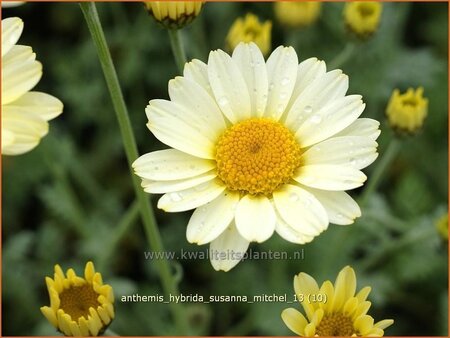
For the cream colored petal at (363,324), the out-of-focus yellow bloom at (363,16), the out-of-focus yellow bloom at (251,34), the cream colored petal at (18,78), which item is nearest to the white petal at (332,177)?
the cream colored petal at (363,324)

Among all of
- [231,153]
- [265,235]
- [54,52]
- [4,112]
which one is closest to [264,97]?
[231,153]

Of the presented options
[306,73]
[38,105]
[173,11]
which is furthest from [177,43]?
[38,105]

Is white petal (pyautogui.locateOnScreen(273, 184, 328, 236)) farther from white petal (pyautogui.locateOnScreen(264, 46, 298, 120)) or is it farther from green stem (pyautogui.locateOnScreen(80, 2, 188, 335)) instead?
green stem (pyautogui.locateOnScreen(80, 2, 188, 335))

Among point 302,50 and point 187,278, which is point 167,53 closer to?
point 302,50

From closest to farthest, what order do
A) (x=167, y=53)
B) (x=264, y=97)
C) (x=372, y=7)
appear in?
1. (x=264, y=97)
2. (x=372, y=7)
3. (x=167, y=53)

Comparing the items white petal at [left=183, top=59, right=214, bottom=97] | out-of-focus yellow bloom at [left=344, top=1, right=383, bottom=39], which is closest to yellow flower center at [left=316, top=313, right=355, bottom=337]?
white petal at [left=183, top=59, right=214, bottom=97]

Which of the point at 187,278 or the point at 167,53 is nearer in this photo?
the point at 187,278

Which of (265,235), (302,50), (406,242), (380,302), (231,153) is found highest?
(302,50)
